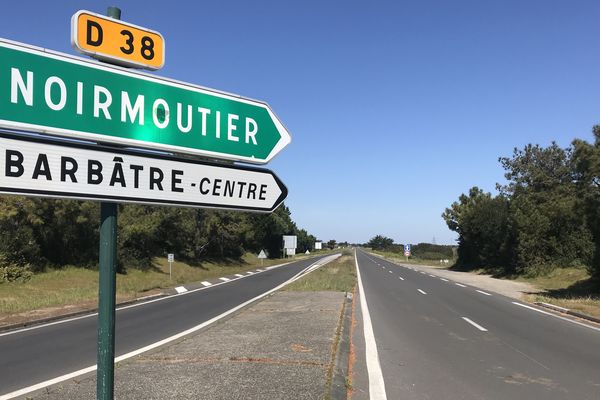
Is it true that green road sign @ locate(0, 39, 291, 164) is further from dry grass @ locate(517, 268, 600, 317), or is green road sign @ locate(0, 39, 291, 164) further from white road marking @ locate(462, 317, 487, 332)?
dry grass @ locate(517, 268, 600, 317)

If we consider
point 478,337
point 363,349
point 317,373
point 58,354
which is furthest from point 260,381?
point 478,337

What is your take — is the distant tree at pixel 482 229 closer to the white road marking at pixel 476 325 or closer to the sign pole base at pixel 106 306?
the white road marking at pixel 476 325

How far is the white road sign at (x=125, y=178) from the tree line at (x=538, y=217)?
20.5m

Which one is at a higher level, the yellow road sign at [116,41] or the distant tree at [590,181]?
the distant tree at [590,181]

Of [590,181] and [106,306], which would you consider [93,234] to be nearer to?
[590,181]

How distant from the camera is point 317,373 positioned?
6660mm

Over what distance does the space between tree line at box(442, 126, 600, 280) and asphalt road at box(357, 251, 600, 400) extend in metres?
8.29

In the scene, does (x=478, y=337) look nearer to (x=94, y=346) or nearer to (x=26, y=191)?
(x=94, y=346)

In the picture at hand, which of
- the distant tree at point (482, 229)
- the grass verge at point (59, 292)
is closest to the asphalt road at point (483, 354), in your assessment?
the grass verge at point (59, 292)

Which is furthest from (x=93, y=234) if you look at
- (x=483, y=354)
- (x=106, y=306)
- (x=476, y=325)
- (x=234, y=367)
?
(x=106, y=306)

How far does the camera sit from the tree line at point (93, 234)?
2570 centimetres

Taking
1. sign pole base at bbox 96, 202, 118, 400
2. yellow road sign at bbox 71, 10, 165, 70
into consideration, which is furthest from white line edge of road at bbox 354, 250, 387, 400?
yellow road sign at bbox 71, 10, 165, 70

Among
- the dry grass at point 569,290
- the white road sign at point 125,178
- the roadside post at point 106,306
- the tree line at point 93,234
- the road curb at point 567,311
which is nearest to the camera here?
the white road sign at point 125,178

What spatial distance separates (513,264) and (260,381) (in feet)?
123
